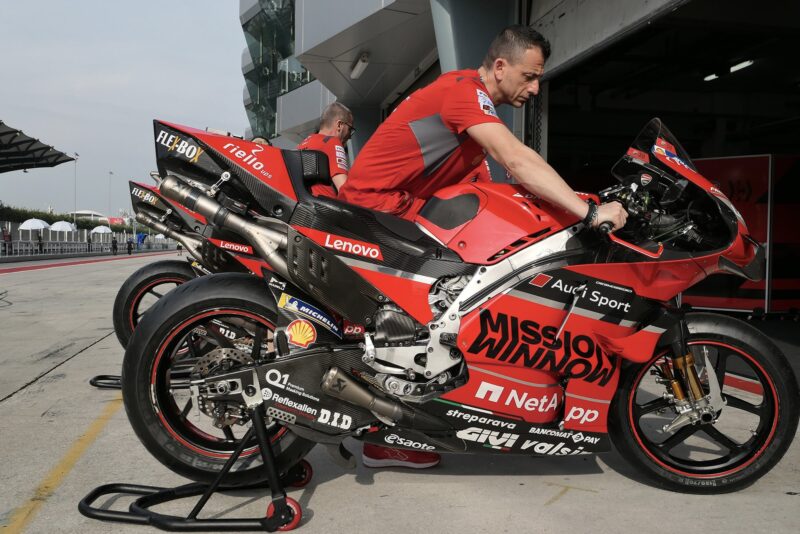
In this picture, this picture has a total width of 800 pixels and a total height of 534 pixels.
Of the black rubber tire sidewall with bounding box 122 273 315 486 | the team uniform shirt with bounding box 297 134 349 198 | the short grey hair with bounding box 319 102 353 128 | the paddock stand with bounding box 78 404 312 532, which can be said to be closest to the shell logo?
the black rubber tire sidewall with bounding box 122 273 315 486

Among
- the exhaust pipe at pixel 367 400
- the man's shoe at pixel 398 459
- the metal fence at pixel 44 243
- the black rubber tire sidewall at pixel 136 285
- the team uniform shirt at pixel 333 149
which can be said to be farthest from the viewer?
the metal fence at pixel 44 243

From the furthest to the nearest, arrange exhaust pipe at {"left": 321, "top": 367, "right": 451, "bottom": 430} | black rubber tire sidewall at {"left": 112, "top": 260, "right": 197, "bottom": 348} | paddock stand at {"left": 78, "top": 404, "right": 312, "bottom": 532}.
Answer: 1. black rubber tire sidewall at {"left": 112, "top": 260, "right": 197, "bottom": 348}
2. exhaust pipe at {"left": 321, "top": 367, "right": 451, "bottom": 430}
3. paddock stand at {"left": 78, "top": 404, "right": 312, "bottom": 532}

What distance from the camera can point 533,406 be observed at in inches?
98.0

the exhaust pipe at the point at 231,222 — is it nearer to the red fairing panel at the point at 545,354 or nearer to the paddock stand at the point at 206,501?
the paddock stand at the point at 206,501

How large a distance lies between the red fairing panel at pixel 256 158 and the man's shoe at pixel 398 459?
1.31 meters

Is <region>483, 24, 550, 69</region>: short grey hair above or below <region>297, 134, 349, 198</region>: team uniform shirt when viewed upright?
above

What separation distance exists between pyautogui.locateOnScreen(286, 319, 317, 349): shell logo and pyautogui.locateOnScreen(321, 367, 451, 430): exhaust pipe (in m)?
0.15

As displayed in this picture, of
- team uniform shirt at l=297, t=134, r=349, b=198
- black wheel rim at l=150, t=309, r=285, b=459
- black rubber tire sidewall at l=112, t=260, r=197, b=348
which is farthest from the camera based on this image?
black rubber tire sidewall at l=112, t=260, r=197, b=348

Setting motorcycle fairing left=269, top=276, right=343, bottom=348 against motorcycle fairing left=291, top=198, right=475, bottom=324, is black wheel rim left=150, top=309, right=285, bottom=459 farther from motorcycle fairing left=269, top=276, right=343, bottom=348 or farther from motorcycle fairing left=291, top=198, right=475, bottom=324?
motorcycle fairing left=291, top=198, right=475, bottom=324

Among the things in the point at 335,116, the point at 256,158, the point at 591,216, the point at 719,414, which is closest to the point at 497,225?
the point at 591,216

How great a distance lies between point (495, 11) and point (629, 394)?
710 centimetres

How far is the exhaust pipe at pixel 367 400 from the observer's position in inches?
92.1

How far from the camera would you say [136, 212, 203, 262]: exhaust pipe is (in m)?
4.41

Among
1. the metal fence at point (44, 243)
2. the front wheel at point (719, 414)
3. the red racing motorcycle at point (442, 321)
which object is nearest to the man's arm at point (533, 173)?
the red racing motorcycle at point (442, 321)
